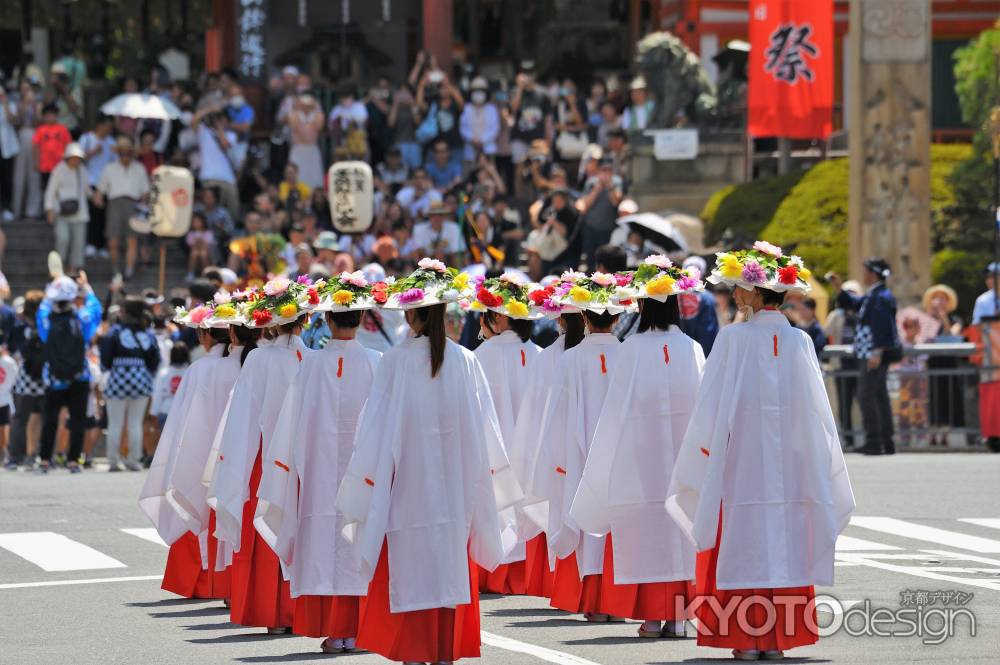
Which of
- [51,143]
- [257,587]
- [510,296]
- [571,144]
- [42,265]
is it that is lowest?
[257,587]

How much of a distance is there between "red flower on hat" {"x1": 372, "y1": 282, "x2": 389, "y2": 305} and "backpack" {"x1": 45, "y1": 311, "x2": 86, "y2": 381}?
11.2 m

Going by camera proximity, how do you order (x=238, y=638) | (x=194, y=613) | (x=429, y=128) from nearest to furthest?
1. (x=238, y=638)
2. (x=194, y=613)
3. (x=429, y=128)

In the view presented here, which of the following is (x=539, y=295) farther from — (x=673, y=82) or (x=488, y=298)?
(x=673, y=82)

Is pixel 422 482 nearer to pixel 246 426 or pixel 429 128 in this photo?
pixel 246 426

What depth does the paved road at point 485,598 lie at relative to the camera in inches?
402

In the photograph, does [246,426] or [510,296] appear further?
[510,296]

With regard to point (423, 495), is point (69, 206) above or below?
above

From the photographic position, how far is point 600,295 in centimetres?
1191

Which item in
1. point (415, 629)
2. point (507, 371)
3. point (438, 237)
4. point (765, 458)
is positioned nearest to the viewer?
point (415, 629)

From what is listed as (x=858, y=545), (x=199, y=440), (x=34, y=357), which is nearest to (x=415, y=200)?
(x=34, y=357)

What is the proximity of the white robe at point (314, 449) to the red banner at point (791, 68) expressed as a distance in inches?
654

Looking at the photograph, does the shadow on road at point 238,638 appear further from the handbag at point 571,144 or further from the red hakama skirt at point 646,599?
the handbag at point 571,144

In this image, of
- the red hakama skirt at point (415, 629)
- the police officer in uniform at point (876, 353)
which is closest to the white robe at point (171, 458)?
the red hakama skirt at point (415, 629)

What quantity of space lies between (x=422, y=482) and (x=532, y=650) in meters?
1.15
